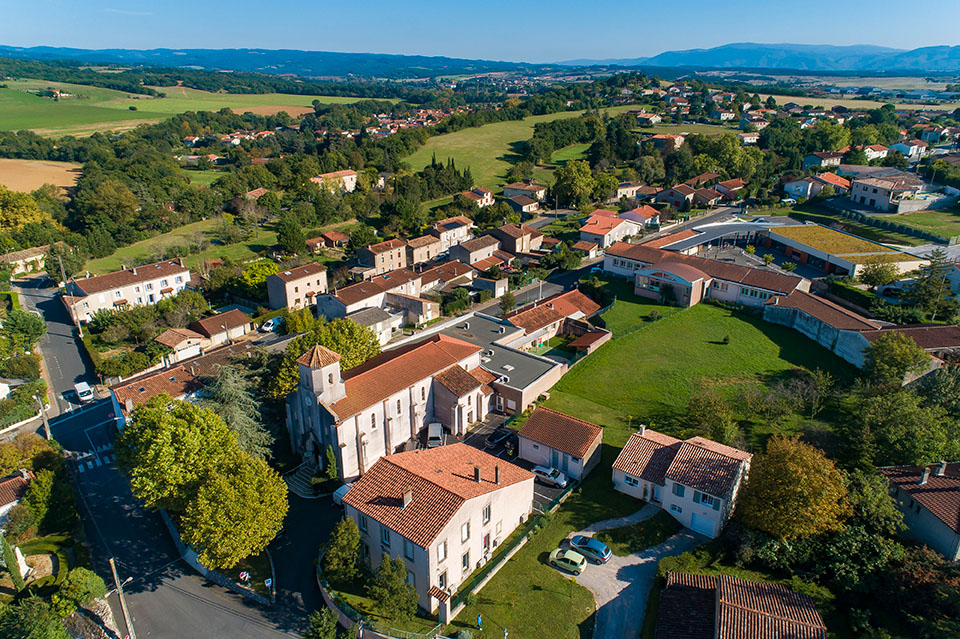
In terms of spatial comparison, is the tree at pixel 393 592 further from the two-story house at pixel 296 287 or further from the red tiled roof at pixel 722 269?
the red tiled roof at pixel 722 269

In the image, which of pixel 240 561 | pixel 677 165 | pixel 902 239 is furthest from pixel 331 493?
pixel 677 165

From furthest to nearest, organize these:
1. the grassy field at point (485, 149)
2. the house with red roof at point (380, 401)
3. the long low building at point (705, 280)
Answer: the grassy field at point (485, 149), the long low building at point (705, 280), the house with red roof at point (380, 401)

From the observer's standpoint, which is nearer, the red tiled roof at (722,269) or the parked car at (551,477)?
the parked car at (551,477)

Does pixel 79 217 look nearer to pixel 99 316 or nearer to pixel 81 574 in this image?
pixel 99 316

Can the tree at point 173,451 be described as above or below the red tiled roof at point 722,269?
below

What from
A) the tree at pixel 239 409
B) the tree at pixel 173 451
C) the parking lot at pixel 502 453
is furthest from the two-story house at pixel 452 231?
the tree at pixel 173 451

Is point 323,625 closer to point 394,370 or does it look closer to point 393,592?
point 393,592

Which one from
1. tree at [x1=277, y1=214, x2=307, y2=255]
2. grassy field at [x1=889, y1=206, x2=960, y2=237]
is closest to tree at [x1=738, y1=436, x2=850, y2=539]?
grassy field at [x1=889, y1=206, x2=960, y2=237]
